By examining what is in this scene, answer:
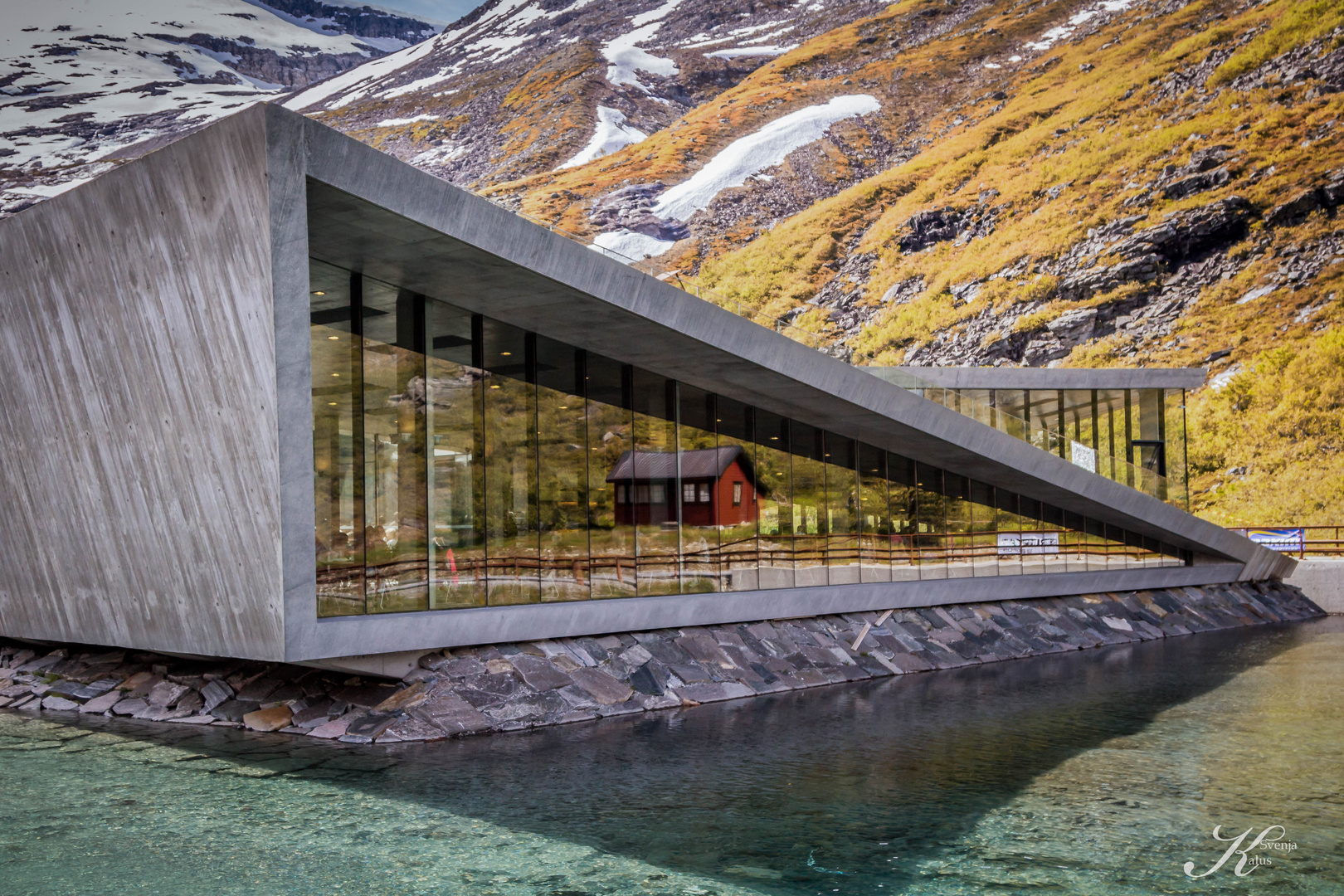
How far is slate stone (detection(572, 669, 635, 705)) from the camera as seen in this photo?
13.0m

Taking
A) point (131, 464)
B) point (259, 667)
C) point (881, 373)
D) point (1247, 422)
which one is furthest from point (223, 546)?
point (1247, 422)

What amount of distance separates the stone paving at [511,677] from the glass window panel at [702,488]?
895 mm

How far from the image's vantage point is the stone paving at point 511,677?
11.8 m

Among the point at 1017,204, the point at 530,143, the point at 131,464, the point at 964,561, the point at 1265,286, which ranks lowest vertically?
the point at 964,561

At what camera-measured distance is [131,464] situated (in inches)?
443

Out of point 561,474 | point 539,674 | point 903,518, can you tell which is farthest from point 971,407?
point 539,674

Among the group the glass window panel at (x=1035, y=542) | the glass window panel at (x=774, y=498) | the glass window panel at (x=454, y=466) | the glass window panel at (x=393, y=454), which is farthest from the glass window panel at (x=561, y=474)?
the glass window panel at (x=1035, y=542)

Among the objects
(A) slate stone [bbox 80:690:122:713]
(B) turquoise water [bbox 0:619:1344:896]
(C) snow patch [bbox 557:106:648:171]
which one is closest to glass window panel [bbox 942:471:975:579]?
(B) turquoise water [bbox 0:619:1344:896]

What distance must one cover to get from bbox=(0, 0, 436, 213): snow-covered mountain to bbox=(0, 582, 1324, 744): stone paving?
9398 cm

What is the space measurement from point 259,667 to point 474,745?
3446 millimetres

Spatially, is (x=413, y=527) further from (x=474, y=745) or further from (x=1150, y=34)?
(x=1150, y=34)

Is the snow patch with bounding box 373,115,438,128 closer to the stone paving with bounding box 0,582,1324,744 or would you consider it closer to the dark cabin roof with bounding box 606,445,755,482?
the dark cabin roof with bounding box 606,445,755,482

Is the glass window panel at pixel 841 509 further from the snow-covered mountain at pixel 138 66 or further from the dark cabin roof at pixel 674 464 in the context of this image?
the snow-covered mountain at pixel 138 66

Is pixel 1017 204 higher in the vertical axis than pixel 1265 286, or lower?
higher
